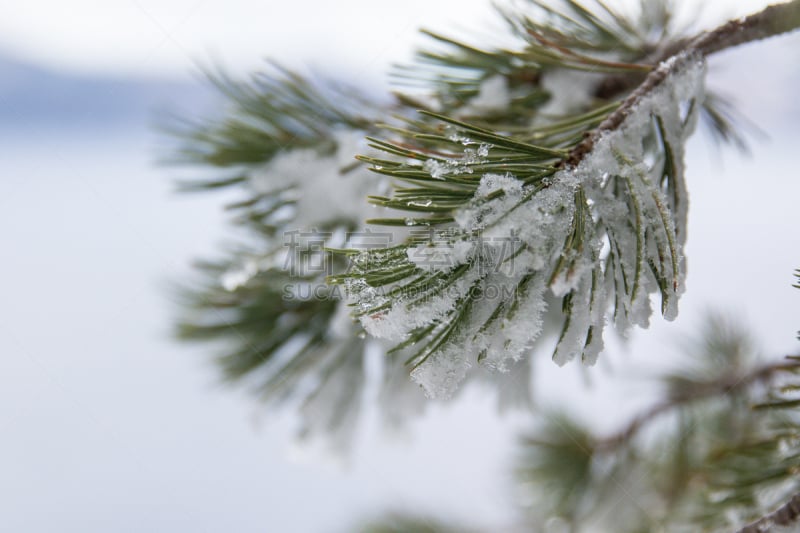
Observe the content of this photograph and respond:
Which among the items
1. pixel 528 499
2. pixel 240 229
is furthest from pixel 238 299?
pixel 528 499

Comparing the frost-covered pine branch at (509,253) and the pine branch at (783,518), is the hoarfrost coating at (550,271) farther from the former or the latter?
the pine branch at (783,518)

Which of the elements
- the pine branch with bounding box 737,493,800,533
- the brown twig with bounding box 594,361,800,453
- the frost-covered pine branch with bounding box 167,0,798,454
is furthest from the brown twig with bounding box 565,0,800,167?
the brown twig with bounding box 594,361,800,453

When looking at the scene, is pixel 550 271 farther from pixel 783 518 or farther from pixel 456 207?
pixel 783 518

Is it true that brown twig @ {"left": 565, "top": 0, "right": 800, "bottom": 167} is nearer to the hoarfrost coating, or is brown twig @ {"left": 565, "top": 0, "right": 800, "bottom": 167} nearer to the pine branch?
the hoarfrost coating

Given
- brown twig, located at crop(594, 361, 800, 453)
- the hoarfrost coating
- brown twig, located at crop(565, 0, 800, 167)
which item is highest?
brown twig, located at crop(565, 0, 800, 167)

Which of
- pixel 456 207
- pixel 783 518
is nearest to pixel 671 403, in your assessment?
pixel 783 518

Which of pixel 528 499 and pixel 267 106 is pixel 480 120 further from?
pixel 528 499

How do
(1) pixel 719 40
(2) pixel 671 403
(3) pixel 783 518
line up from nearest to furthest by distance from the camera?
(3) pixel 783 518, (1) pixel 719 40, (2) pixel 671 403

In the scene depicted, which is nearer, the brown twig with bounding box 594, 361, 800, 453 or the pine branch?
the pine branch

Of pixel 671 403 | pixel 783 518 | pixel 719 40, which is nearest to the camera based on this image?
pixel 783 518

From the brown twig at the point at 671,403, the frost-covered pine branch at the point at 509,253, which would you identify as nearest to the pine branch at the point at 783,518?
the frost-covered pine branch at the point at 509,253
